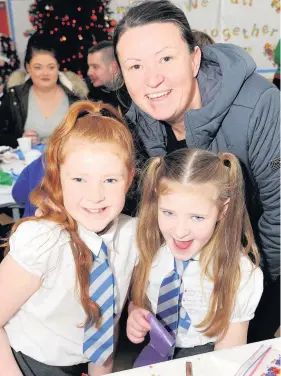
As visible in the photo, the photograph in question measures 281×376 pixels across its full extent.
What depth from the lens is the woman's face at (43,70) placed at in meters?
1.83

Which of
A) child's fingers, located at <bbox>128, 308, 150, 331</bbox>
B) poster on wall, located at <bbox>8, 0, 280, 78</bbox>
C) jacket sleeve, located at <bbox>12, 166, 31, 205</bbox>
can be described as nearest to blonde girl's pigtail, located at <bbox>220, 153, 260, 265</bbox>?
child's fingers, located at <bbox>128, 308, 150, 331</bbox>

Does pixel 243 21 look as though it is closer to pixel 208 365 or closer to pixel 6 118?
pixel 208 365

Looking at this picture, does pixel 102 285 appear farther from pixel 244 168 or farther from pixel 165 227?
pixel 244 168

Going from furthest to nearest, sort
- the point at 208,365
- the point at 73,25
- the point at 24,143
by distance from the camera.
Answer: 1. the point at 73,25
2. the point at 24,143
3. the point at 208,365

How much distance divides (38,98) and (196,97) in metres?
1.20

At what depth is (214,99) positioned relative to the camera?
0.88m

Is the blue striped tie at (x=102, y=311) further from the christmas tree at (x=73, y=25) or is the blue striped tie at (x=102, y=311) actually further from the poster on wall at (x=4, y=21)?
the poster on wall at (x=4, y=21)

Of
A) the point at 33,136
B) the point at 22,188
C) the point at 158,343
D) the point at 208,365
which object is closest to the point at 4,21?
the point at 33,136

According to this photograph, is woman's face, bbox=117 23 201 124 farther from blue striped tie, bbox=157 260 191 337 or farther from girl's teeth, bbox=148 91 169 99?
blue striped tie, bbox=157 260 191 337

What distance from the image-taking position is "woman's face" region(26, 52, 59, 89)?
5.99ft

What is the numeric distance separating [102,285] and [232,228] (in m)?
0.29

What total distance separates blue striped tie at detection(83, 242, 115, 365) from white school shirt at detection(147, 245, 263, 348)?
11cm

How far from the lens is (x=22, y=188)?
49.8 inches

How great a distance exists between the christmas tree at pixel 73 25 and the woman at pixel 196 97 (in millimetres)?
1134
